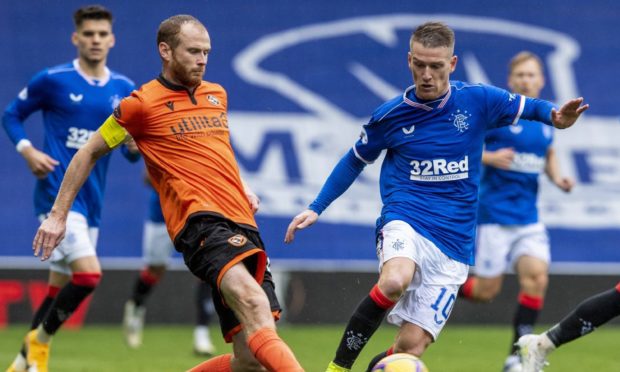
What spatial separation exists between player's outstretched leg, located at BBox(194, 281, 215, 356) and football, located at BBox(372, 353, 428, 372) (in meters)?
4.42

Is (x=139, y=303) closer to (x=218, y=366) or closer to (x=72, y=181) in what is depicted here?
(x=218, y=366)

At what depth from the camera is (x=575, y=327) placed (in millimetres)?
6801

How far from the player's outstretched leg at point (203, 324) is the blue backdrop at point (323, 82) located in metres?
2.87

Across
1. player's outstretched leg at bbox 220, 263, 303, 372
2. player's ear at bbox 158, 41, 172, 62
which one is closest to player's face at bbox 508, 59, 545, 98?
player's ear at bbox 158, 41, 172, 62

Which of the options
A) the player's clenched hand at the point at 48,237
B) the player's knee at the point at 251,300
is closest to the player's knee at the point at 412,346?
the player's knee at the point at 251,300

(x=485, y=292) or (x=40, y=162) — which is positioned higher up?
(x=40, y=162)

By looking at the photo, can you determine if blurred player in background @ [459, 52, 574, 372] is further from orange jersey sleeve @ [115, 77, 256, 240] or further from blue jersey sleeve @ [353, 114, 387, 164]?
orange jersey sleeve @ [115, 77, 256, 240]

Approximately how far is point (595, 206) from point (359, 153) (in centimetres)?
738

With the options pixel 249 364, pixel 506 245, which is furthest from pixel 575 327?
pixel 506 245

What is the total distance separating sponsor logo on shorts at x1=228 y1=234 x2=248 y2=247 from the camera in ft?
19.1

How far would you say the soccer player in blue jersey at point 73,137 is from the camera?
808 cm

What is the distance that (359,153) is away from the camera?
6.67 meters

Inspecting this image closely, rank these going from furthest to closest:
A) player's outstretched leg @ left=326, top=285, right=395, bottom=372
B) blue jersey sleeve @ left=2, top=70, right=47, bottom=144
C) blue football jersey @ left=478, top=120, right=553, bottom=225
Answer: blue football jersey @ left=478, top=120, right=553, bottom=225
blue jersey sleeve @ left=2, top=70, right=47, bottom=144
player's outstretched leg @ left=326, top=285, right=395, bottom=372

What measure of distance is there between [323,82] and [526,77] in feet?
14.6
